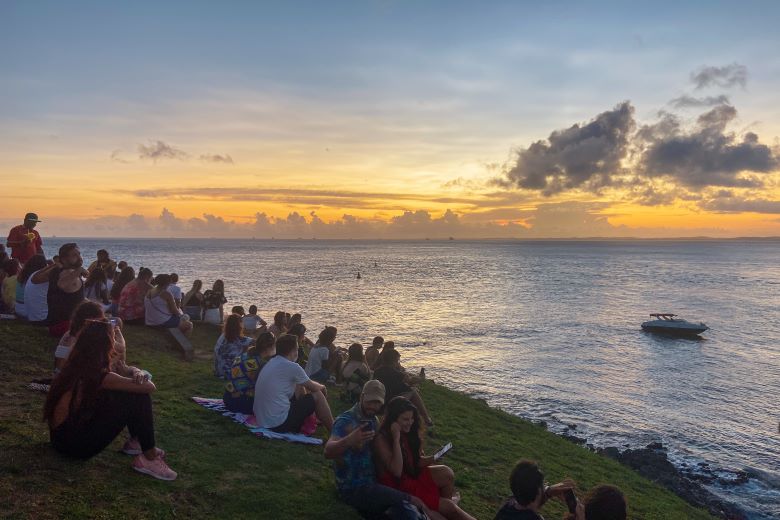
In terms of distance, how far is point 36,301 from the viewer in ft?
44.3

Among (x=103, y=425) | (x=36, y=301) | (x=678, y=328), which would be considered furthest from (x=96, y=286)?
(x=678, y=328)

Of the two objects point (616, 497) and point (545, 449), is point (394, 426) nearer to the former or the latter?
point (616, 497)

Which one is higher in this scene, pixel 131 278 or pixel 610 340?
pixel 131 278

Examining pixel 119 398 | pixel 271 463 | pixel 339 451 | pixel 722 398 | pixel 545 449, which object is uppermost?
pixel 119 398

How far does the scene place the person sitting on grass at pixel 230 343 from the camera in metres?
12.7

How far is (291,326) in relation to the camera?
Answer: 1745 cm

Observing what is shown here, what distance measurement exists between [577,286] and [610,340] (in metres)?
52.4

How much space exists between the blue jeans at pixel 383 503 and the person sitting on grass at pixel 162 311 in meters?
12.8

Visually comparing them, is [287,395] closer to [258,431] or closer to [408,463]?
[258,431]

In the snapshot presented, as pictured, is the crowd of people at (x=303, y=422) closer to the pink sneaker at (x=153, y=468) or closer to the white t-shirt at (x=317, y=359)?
the pink sneaker at (x=153, y=468)

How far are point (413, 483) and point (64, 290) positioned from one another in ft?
31.6

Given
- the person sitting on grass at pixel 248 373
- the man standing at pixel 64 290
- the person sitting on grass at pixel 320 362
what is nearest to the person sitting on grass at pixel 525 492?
the person sitting on grass at pixel 248 373

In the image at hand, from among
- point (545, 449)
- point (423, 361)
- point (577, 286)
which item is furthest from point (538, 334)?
point (577, 286)

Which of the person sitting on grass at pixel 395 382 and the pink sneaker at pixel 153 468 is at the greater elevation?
the person sitting on grass at pixel 395 382
